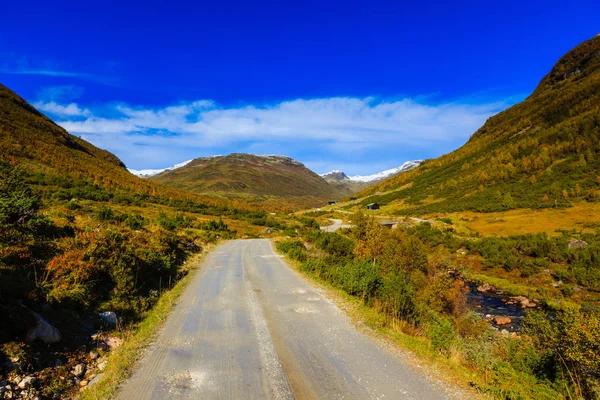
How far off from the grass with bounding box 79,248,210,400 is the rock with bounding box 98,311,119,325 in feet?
2.14

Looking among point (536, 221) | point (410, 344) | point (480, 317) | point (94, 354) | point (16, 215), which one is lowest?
point (480, 317)

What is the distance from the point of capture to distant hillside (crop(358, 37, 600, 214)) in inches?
2055

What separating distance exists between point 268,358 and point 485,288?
23.5 meters

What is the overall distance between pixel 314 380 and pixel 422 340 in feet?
11.8

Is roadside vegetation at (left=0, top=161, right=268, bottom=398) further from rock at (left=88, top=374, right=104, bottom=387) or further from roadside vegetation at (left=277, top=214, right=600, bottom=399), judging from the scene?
roadside vegetation at (left=277, top=214, right=600, bottom=399)

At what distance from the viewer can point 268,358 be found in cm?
698

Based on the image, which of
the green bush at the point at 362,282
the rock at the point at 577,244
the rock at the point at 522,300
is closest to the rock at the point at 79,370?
the green bush at the point at 362,282

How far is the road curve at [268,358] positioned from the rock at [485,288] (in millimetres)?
18301

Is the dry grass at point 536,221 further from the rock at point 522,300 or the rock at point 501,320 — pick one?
the rock at point 501,320

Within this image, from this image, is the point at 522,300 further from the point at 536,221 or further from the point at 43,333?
the point at 43,333

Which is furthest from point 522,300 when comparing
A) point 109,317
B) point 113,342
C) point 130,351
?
point 109,317

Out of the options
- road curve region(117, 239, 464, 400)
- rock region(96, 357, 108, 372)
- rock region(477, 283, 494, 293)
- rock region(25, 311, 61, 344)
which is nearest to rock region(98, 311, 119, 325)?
road curve region(117, 239, 464, 400)

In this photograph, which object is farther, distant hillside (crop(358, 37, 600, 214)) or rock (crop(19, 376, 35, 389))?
distant hillside (crop(358, 37, 600, 214))

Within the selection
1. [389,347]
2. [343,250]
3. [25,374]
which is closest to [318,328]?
[389,347]
